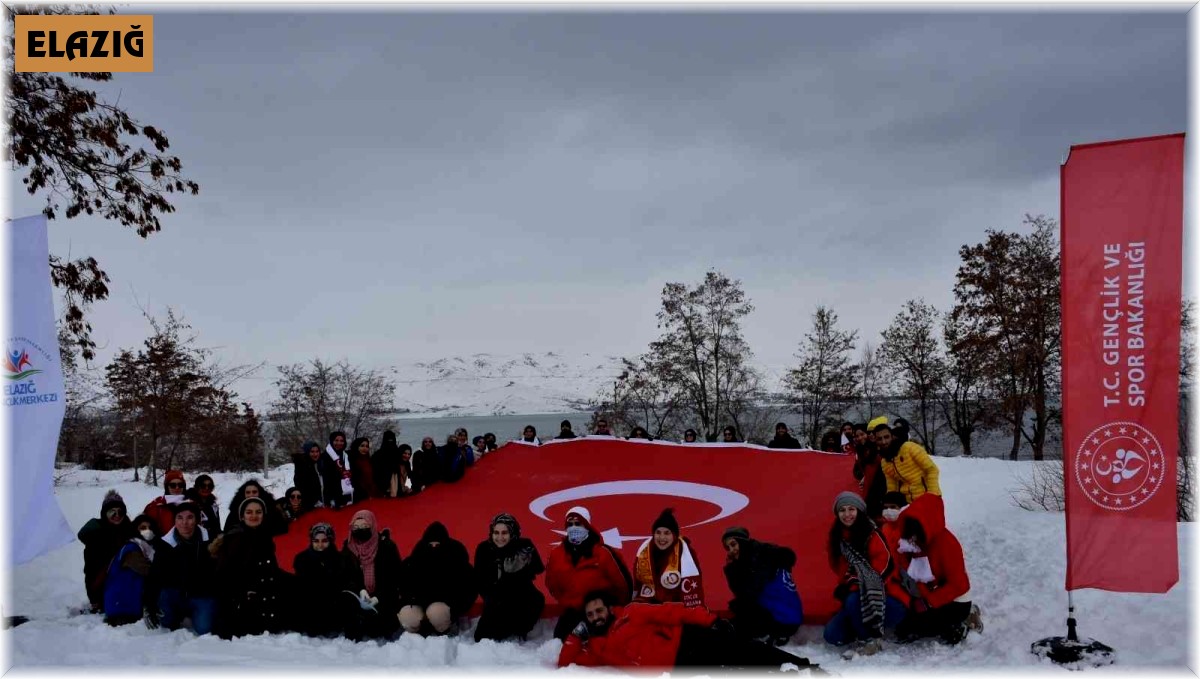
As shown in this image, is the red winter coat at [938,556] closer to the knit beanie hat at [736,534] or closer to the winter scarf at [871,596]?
the winter scarf at [871,596]

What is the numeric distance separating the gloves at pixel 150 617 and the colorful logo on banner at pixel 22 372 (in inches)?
74.7

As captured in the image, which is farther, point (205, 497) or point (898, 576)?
point (205, 497)

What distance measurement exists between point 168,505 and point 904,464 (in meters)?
6.95

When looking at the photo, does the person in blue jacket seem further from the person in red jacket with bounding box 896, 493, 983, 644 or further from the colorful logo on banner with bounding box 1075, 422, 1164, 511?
the colorful logo on banner with bounding box 1075, 422, 1164, 511

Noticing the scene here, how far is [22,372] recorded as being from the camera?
639cm

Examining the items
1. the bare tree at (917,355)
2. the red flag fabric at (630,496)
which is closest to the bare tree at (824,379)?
the bare tree at (917,355)

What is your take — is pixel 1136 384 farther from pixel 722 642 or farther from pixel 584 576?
pixel 584 576

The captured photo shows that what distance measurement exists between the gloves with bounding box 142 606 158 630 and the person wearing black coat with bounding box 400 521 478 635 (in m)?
2.18

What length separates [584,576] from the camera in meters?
6.07

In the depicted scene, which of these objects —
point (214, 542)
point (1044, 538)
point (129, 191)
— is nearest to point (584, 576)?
point (214, 542)

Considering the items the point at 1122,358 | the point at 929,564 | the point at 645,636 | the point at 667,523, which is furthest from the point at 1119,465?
the point at 645,636

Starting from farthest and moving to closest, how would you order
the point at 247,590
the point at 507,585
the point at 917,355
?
the point at 917,355 < the point at 247,590 < the point at 507,585

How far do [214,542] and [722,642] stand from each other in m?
A: 4.18

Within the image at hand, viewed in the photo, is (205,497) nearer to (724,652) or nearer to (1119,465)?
(724,652)
